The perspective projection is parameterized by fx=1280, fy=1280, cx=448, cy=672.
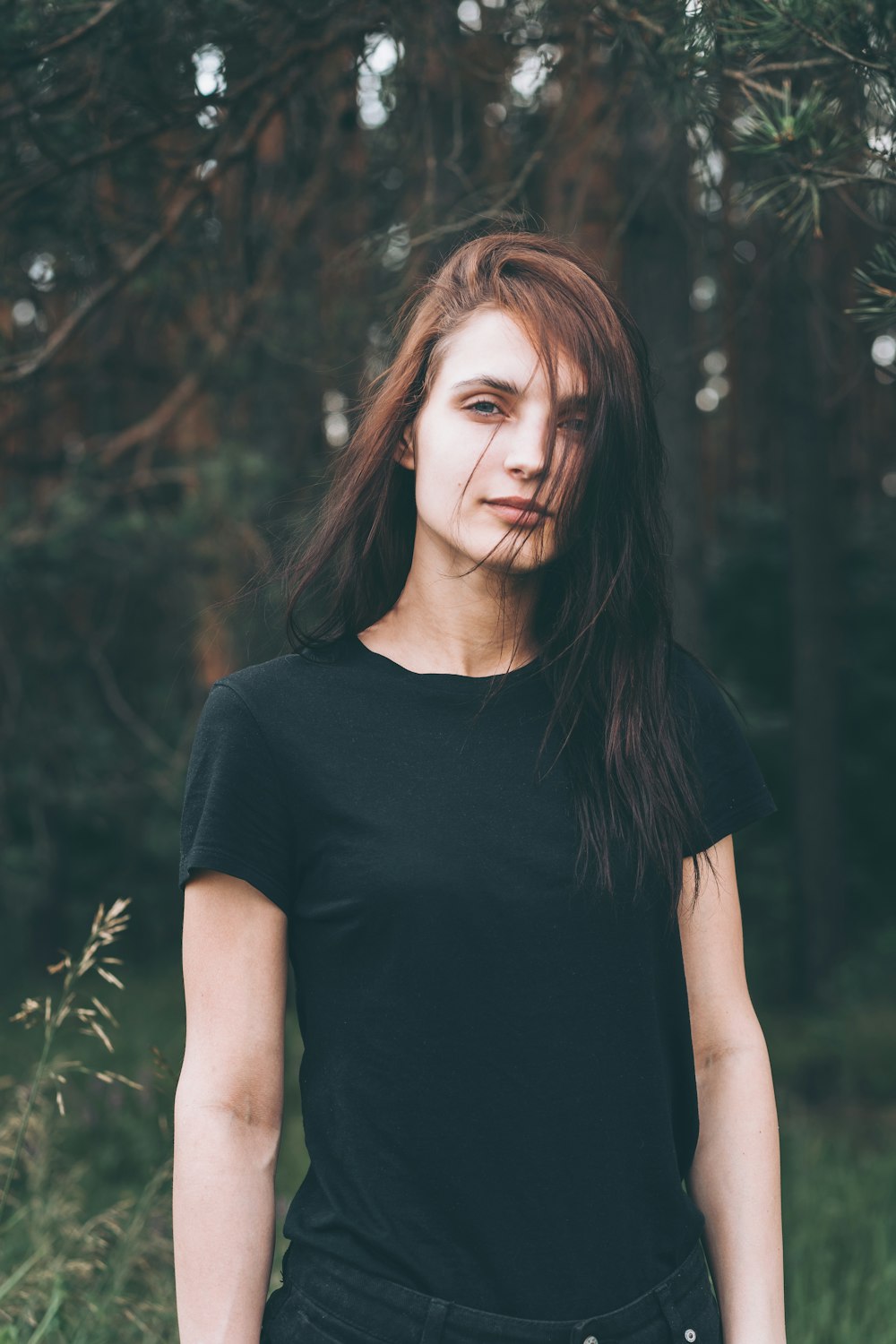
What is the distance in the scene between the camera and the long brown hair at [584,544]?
152 centimetres

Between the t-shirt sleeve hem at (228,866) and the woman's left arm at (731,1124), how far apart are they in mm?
503

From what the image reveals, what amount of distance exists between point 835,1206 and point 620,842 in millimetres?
3093

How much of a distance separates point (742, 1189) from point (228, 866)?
721mm

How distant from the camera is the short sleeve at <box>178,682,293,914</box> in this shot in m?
1.41

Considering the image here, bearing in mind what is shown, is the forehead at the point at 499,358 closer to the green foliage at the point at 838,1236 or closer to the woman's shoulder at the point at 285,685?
the woman's shoulder at the point at 285,685

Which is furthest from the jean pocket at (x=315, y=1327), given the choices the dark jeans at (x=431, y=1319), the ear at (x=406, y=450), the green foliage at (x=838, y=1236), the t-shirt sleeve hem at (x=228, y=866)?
the green foliage at (x=838, y=1236)

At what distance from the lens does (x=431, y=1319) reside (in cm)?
130

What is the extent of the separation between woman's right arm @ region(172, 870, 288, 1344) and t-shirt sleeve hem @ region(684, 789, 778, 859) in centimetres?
52

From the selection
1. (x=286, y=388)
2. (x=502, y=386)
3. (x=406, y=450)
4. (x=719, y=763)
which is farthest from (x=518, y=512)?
(x=286, y=388)

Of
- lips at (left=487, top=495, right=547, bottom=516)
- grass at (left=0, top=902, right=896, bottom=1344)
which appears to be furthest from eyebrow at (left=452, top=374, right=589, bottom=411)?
grass at (left=0, top=902, right=896, bottom=1344)

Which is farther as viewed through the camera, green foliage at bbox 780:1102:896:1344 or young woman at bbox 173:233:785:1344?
green foliage at bbox 780:1102:896:1344

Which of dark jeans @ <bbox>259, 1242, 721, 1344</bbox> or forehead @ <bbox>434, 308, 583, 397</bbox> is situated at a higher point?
forehead @ <bbox>434, 308, 583, 397</bbox>

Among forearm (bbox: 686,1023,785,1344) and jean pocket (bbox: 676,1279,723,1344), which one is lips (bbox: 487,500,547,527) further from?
jean pocket (bbox: 676,1279,723,1344)

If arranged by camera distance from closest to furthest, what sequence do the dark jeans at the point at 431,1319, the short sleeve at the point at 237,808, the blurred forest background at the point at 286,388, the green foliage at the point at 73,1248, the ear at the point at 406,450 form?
the dark jeans at the point at 431,1319, the short sleeve at the point at 237,808, the ear at the point at 406,450, the green foliage at the point at 73,1248, the blurred forest background at the point at 286,388
